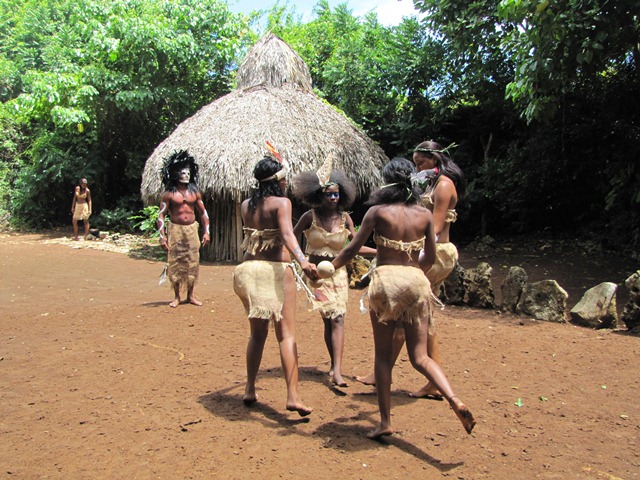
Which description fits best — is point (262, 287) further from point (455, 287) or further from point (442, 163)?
point (455, 287)

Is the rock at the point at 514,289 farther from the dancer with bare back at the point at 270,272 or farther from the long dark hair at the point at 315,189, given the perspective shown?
the dancer with bare back at the point at 270,272

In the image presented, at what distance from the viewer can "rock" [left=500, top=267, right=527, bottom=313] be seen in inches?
266

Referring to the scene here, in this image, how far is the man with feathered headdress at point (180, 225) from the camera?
A: 693 cm

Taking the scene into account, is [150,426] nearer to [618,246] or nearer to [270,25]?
[618,246]

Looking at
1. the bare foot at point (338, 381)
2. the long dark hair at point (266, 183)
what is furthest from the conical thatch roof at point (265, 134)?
the long dark hair at point (266, 183)

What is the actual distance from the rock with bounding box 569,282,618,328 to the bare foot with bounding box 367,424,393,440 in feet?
11.9

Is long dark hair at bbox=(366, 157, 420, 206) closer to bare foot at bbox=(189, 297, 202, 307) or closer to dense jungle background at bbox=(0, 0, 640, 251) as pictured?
bare foot at bbox=(189, 297, 202, 307)

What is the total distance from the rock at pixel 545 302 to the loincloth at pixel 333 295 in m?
2.94

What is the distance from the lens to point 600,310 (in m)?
6.06

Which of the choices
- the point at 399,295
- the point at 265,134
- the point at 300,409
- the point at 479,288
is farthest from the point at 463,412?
the point at 265,134

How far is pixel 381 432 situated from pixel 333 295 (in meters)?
1.29

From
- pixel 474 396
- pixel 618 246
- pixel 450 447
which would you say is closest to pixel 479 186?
pixel 618 246

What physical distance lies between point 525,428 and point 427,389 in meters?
0.71

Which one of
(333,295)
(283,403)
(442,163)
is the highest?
(442,163)
